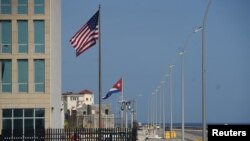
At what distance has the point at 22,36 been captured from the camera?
55.6 m

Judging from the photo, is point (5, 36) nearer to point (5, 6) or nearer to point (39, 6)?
point (5, 6)

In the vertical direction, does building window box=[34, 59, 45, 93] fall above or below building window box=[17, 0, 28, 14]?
below

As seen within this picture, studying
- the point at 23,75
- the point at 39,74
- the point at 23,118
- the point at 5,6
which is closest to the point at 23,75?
the point at 23,75

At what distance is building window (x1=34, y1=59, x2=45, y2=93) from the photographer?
5547cm

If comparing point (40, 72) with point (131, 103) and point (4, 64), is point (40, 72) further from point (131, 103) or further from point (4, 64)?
point (131, 103)

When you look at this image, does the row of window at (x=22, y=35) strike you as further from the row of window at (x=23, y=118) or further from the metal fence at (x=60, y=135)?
the metal fence at (x=60, y=135)

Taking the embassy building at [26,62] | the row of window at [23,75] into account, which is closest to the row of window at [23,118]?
the embassy building at [26,62]

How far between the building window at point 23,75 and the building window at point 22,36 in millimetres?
1034

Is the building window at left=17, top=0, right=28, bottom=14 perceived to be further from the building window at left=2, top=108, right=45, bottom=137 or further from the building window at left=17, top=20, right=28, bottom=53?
the building window at left=2, top=108, right=45, bottom=137

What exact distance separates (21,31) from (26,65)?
2943 mm

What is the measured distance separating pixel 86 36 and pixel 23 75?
53.3 feet

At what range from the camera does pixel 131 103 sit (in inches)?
2798

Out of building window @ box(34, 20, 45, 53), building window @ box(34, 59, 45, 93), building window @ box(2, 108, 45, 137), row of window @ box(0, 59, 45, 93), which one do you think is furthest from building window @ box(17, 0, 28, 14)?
building window @ box(2, 108, 45, 137)

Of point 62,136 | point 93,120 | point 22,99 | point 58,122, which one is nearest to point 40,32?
point 22,99
